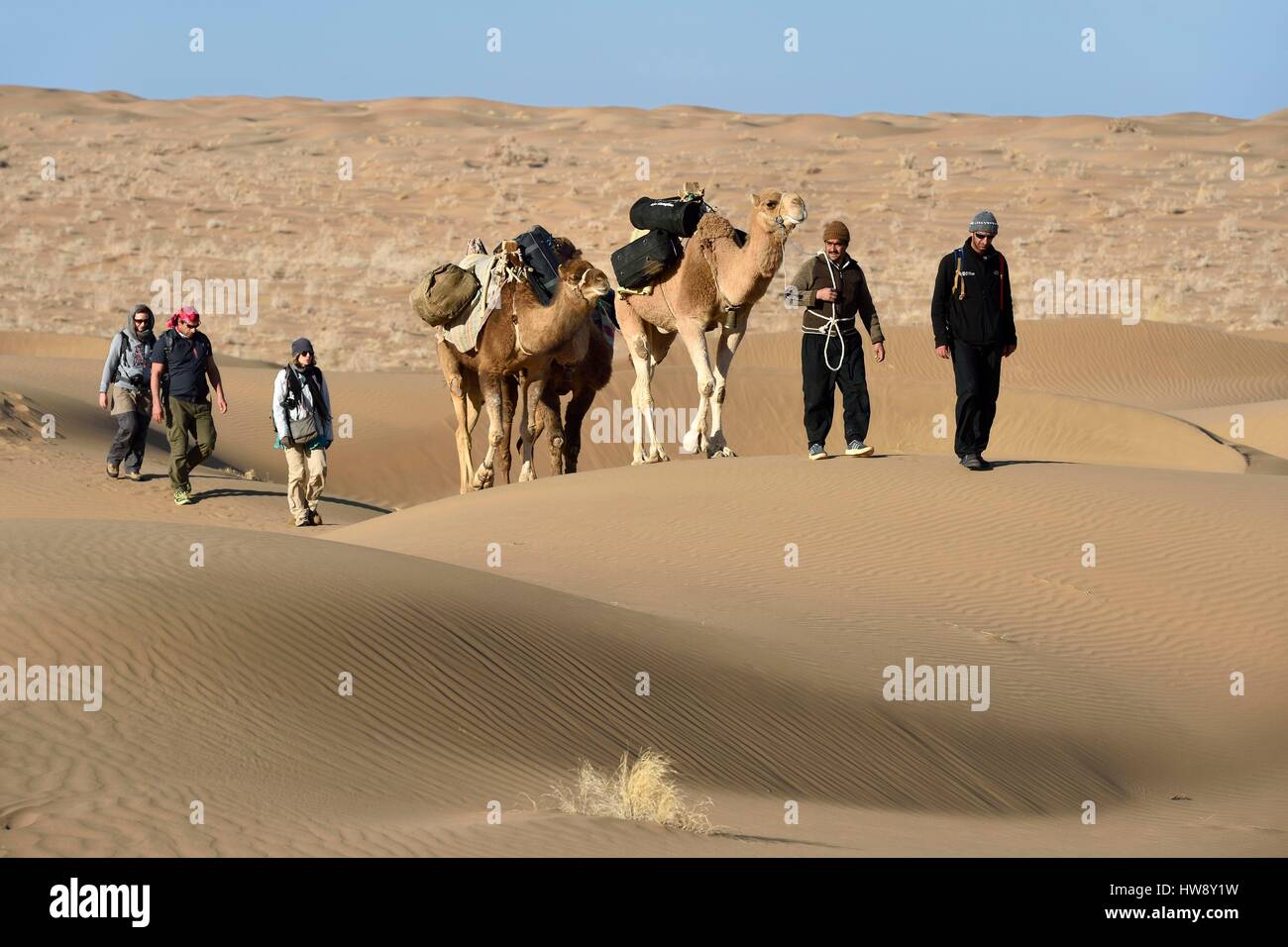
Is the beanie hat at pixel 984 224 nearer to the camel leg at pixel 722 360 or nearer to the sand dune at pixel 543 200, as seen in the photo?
the camel leg at pixel 722 360

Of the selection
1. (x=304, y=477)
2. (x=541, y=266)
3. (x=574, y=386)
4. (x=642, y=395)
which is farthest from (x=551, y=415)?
(x=304, y=477)

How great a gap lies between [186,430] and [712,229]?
543cm

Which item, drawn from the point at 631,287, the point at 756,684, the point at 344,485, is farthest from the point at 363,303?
the point at 756,684

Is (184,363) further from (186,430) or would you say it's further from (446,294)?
(446,294)

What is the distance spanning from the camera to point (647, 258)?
1650 cm

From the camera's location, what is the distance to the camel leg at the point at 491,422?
1745 centimetres

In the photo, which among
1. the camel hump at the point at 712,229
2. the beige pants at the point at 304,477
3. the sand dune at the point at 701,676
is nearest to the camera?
the sand dune at the point at 701,676

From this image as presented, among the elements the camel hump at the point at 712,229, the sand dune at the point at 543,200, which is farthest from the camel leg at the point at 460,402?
the sand dune at the point at 543,200

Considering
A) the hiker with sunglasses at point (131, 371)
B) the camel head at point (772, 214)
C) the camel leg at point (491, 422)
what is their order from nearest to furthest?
the camel head at point (772, 214)
the camel leg at point (491, 422)
the hiker with sunglasses at point (131, 371)

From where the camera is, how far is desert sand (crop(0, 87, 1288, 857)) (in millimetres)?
7543

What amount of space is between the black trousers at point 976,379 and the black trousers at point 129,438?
8.53 metres

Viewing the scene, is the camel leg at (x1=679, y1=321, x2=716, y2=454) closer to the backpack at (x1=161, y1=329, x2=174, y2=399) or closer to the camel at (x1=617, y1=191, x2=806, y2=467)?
the camel at (x1=617, y1=191, x2=806, y2=467)

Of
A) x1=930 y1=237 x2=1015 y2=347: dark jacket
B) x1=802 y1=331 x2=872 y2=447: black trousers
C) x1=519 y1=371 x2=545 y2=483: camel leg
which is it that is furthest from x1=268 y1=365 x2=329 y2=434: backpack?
Result: x1=930 y1=237 x2=1015 y2=347: dark jacket
